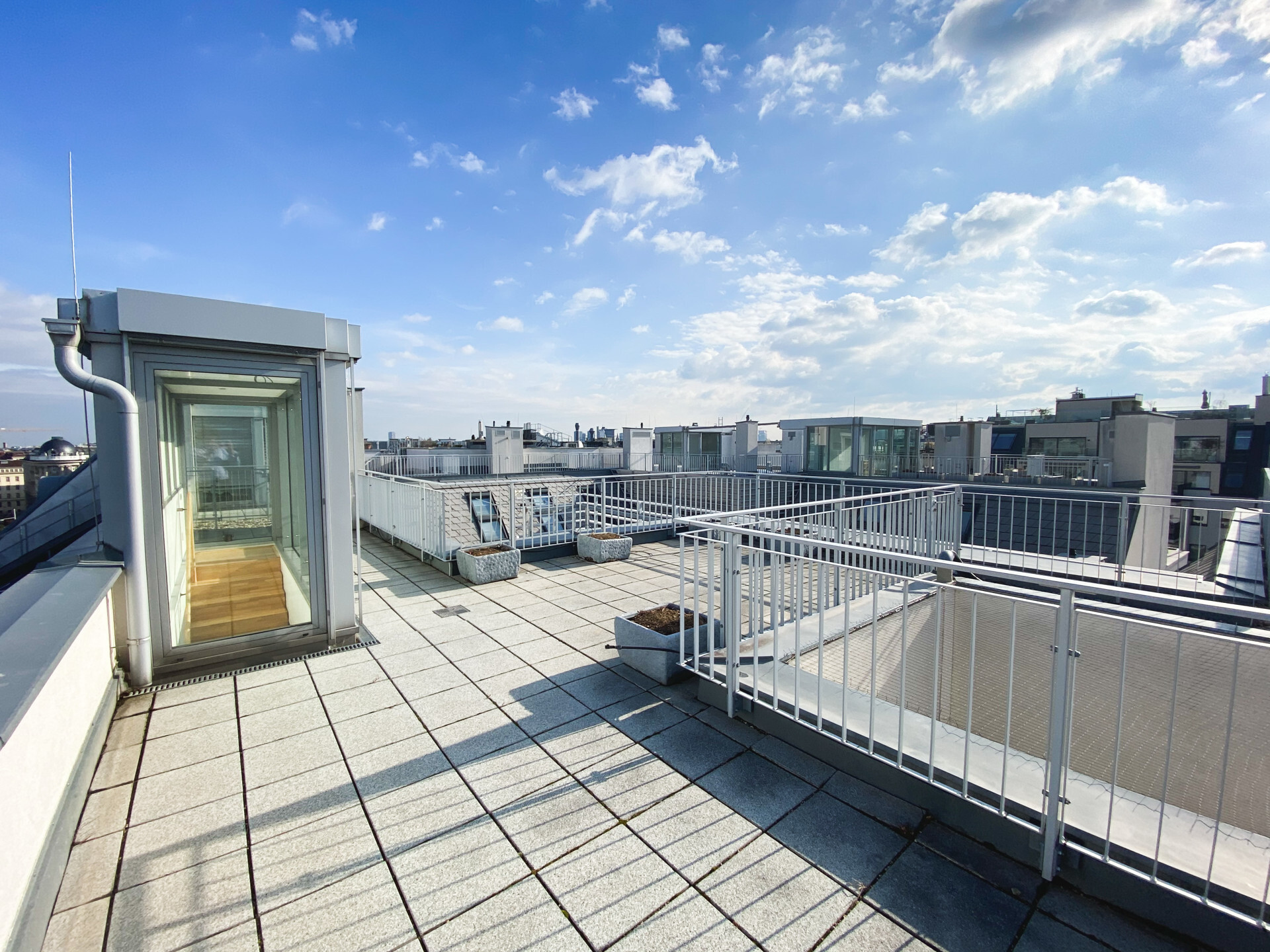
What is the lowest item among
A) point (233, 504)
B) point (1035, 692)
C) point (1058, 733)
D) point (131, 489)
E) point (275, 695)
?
point (1035, 692)

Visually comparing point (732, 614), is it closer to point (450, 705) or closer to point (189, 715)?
point (450, 705)

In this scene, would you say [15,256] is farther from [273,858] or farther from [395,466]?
[395,466]

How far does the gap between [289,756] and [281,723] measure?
45 centimetres

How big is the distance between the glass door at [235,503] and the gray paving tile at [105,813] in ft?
4.87

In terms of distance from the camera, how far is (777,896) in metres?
1.86

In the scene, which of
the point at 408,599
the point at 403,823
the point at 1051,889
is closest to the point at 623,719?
the point at 403,823

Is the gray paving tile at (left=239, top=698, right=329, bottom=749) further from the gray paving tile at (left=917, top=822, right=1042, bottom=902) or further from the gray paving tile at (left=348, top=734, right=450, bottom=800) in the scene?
the gray paving tile at (left=917, top=822, right=1042, bottom=902)

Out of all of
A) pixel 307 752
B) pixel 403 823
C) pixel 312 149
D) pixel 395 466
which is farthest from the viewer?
pixel 395 466

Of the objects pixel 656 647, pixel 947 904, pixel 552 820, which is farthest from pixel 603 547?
pixel 947 904

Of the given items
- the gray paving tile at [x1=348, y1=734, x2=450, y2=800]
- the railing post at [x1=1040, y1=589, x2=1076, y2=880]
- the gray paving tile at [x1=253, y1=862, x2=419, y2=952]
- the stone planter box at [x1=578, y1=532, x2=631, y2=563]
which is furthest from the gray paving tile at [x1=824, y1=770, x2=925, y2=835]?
the stone planter box at [x1=578, y1=532, x2=631, y2=563]

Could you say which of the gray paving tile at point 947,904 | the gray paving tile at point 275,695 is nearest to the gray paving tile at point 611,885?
the gray paving tile at point 947,904

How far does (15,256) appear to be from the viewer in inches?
146

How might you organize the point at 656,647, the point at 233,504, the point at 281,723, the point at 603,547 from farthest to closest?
the point at 603,547 → the point at 233,504 → the point at 656,647 → the point at 281,723

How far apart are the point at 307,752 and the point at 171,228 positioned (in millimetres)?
5323
